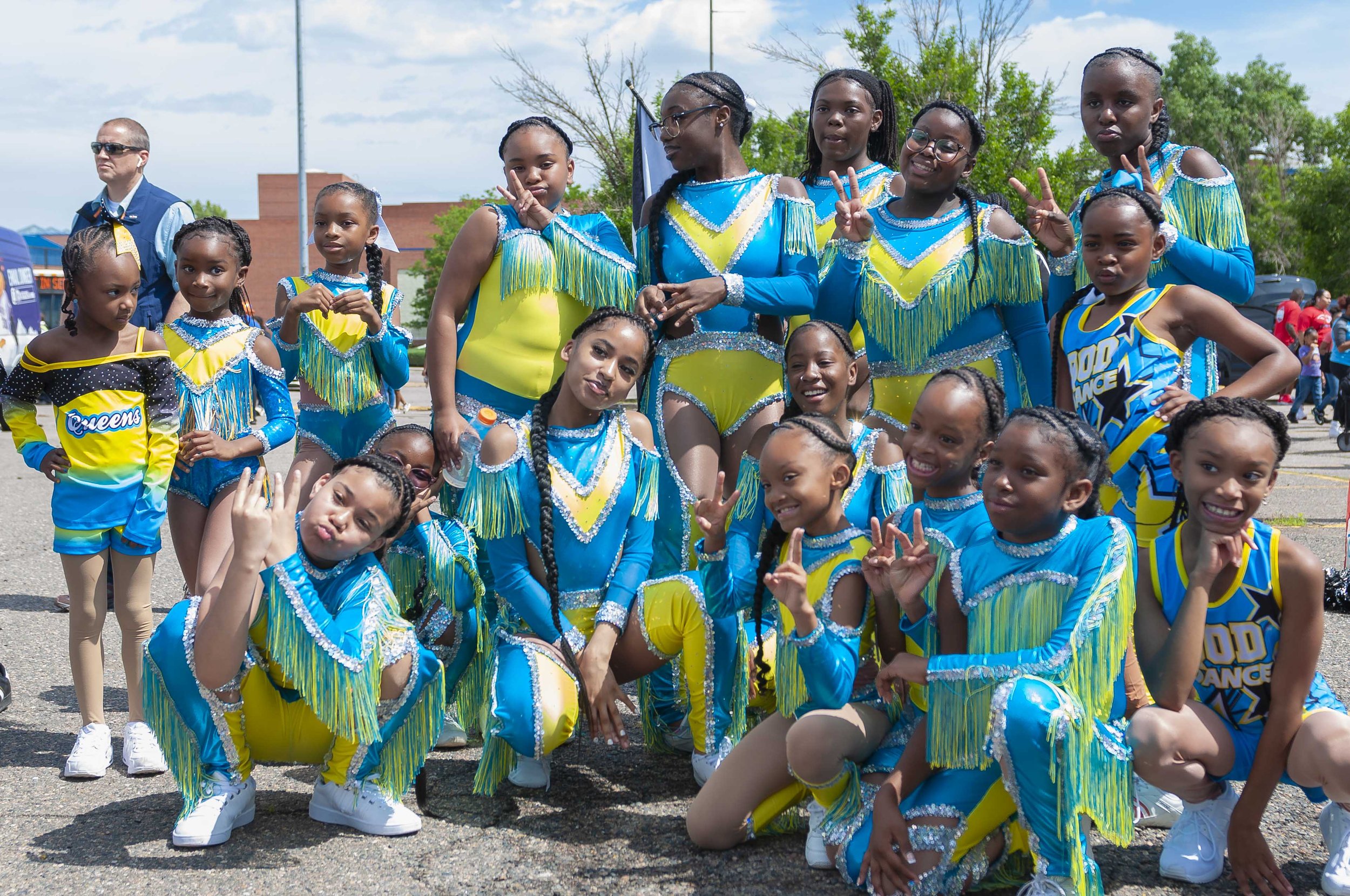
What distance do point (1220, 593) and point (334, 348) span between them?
3038mm

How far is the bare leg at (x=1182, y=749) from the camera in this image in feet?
8.92

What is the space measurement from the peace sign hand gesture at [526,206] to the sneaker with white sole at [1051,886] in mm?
2559

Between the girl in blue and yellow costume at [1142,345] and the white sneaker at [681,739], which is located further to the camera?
the white sneaker at [681,739]

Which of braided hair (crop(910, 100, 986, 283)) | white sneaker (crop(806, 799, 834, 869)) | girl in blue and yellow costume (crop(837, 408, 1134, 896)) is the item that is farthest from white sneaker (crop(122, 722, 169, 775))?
braided hair (crop(910, 100, 986, 283))

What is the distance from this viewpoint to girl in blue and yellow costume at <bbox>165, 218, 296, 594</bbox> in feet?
12.8

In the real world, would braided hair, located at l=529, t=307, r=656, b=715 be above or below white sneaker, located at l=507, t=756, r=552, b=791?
above

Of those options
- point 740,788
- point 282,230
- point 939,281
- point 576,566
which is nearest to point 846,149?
point 939,281

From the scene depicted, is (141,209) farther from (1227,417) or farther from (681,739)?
(1227,417)

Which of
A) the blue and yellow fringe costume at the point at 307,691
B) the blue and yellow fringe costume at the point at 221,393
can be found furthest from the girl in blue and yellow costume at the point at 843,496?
the blue and yellow fringe costume at the point at 221,393

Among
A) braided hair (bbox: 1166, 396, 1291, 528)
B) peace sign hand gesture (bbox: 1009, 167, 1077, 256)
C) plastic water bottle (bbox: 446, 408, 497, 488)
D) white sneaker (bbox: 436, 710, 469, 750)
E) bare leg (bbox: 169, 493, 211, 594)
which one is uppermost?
peace sign hand gesture (bbox: 1009, 167, 1077, 256)

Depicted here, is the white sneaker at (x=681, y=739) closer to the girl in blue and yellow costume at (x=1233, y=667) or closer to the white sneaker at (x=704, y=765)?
the white sneaker at (x=704, y=765)

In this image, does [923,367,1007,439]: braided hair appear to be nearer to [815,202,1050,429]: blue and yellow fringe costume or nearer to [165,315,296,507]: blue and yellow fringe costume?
[815,202,1050,429]: blue and yellow fringe costume

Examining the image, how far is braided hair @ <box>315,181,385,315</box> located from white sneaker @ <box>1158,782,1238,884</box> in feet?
10.1

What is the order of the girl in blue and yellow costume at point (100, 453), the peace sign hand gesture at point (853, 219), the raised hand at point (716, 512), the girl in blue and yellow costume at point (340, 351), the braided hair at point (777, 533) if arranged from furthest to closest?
1. the girl in blue and yellow costume at point (340, 351)
2. the peace sign hand gesture at point (853, 219)
3. the girl in blue and yellow costume at point (100, 453)
4. the raised hand at point (716, 512)
5. the braided hair at point (777, 533)
